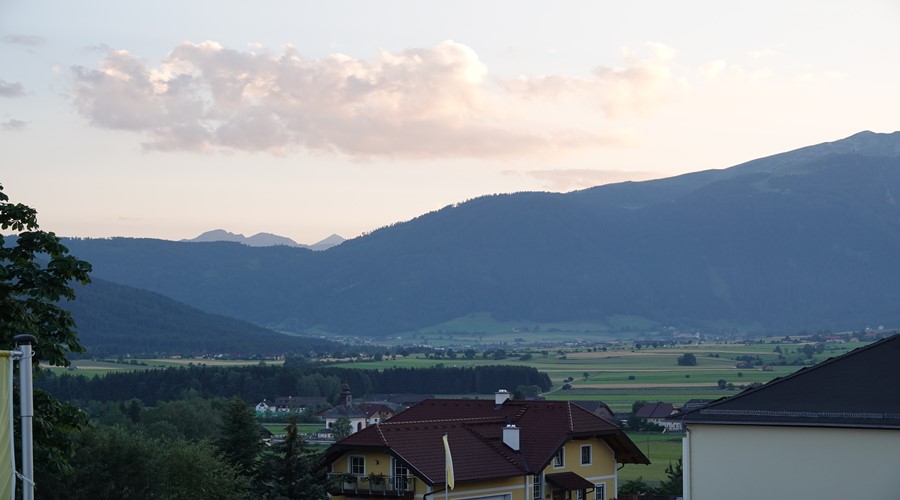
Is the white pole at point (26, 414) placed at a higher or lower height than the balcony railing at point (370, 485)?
higher

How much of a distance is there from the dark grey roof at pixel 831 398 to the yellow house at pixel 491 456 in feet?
41.4

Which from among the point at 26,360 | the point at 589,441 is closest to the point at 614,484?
the point at 589,441

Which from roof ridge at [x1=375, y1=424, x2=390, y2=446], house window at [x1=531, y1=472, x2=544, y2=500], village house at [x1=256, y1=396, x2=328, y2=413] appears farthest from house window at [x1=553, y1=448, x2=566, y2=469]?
village house at [x1=256, y1=396, x2=328, y2=413]

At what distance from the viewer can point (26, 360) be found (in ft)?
46.4

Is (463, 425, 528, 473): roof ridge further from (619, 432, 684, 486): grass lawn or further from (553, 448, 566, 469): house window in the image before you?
(619, 432, 684, 486): grass lawn

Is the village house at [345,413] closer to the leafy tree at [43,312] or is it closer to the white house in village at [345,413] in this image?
the white house in village at [345,413]

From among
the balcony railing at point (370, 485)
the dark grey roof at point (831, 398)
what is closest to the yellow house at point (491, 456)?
the balcony railing at point (370, 485)

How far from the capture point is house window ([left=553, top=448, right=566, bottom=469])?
141 feet

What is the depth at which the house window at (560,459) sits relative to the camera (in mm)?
42875

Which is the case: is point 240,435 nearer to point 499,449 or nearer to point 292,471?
point 292,471

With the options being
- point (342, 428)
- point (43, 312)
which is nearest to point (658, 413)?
point (342, 428)

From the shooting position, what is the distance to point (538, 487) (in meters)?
41.7

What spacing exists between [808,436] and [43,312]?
44.1ft

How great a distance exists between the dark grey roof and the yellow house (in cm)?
1263
